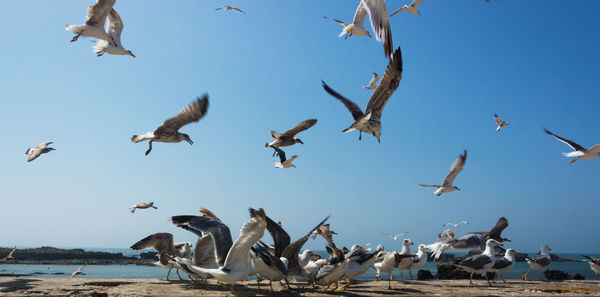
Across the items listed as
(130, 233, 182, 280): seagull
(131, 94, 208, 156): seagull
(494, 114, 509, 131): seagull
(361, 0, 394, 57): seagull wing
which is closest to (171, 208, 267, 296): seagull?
(130, 233, 182, 280): seagull

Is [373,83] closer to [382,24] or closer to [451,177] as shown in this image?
[451,177]

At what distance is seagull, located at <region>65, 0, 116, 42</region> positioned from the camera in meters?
10.2

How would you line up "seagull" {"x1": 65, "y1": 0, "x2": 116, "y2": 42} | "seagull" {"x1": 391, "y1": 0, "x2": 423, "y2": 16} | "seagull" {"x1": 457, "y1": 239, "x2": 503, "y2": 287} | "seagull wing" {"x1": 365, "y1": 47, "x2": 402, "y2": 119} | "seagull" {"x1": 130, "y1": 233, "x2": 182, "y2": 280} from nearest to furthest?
"seagull wing" {"x1": 365, "y1": 47, "x2": 402, "y2": 119} < "seagull" {"x1": 130, "y1": 233, "x2": 182, "y2": 280} < "seagull" {"x1": 65, "y1": 0, "x2": 116, "y2": 42} < "seagull" {"x1": 457, "y1": 239, "x2": 503, "y2": 287} < "seagull" {"x1": 391, "y1": 0, "x2": 423, "y2": 16}

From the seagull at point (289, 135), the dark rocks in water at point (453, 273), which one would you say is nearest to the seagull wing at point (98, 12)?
the seagull at point (289, 135)

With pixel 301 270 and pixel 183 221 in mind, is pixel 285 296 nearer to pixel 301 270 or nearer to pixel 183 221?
pixel 301 270

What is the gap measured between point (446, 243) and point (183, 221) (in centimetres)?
742

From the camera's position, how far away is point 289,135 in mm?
14953

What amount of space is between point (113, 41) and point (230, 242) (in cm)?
686

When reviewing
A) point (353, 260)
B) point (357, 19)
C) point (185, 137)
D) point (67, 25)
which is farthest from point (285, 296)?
point (67, 25)

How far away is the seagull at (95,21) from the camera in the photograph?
1023 cm

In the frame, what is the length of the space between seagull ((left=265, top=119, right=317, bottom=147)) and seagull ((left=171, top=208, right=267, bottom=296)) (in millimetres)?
6706

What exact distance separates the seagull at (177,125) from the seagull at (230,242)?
3184 mm

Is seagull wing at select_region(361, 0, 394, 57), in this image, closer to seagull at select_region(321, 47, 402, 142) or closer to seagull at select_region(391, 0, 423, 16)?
seagull at select_region(321, 47, 402, 142)

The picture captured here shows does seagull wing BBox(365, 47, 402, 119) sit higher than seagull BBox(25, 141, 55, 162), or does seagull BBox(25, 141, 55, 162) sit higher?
seagull wing BBox(365, 47, 402, 119)
